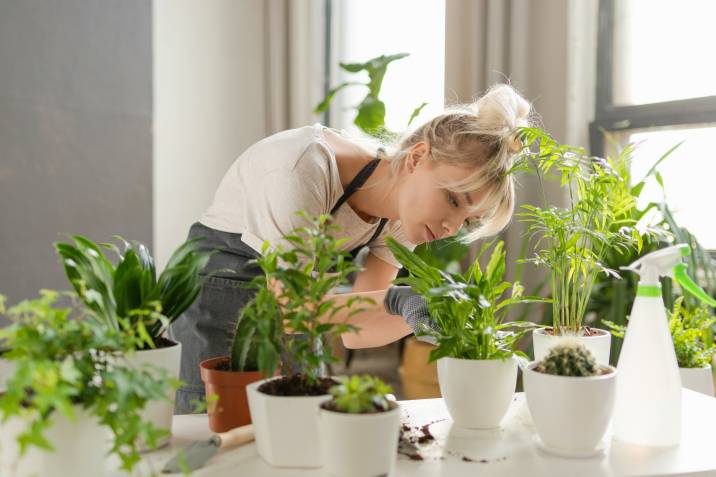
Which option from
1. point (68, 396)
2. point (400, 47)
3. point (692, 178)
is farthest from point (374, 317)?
point (400, 47)

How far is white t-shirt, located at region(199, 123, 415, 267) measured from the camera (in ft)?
4.46

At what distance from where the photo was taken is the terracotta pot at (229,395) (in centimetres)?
96

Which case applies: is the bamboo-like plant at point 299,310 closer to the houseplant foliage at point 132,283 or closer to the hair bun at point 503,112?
the houseplant foliage at point 132,283

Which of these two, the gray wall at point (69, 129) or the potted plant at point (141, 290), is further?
the gray wall at point (69, 129)

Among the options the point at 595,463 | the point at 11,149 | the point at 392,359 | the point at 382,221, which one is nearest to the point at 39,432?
the point at 595,463

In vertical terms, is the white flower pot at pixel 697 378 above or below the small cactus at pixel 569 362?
below

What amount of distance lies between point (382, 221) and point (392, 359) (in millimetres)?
2761

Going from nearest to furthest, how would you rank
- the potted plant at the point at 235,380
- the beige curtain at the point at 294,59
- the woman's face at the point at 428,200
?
1. the potted plant at the point at 235,380
2. the woman's face at the point at 428,200
3. the beige curtain at the point at 294,59

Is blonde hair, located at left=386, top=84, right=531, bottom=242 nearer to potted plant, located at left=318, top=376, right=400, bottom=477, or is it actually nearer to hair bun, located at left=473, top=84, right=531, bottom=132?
hair bun, located at left=473, top=84, right=531, bottom=132

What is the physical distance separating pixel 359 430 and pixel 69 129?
233 centimetres

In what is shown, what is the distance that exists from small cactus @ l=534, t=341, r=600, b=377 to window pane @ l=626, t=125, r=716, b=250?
157 centimetres

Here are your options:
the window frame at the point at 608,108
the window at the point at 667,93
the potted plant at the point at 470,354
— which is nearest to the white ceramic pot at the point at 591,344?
the potted plant at the point at 470,354

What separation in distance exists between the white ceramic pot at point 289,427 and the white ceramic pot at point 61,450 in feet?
0.60

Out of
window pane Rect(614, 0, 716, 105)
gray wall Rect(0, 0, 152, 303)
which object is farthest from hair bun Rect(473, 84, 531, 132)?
gray wall Rect(0, 0, 152, 303)
